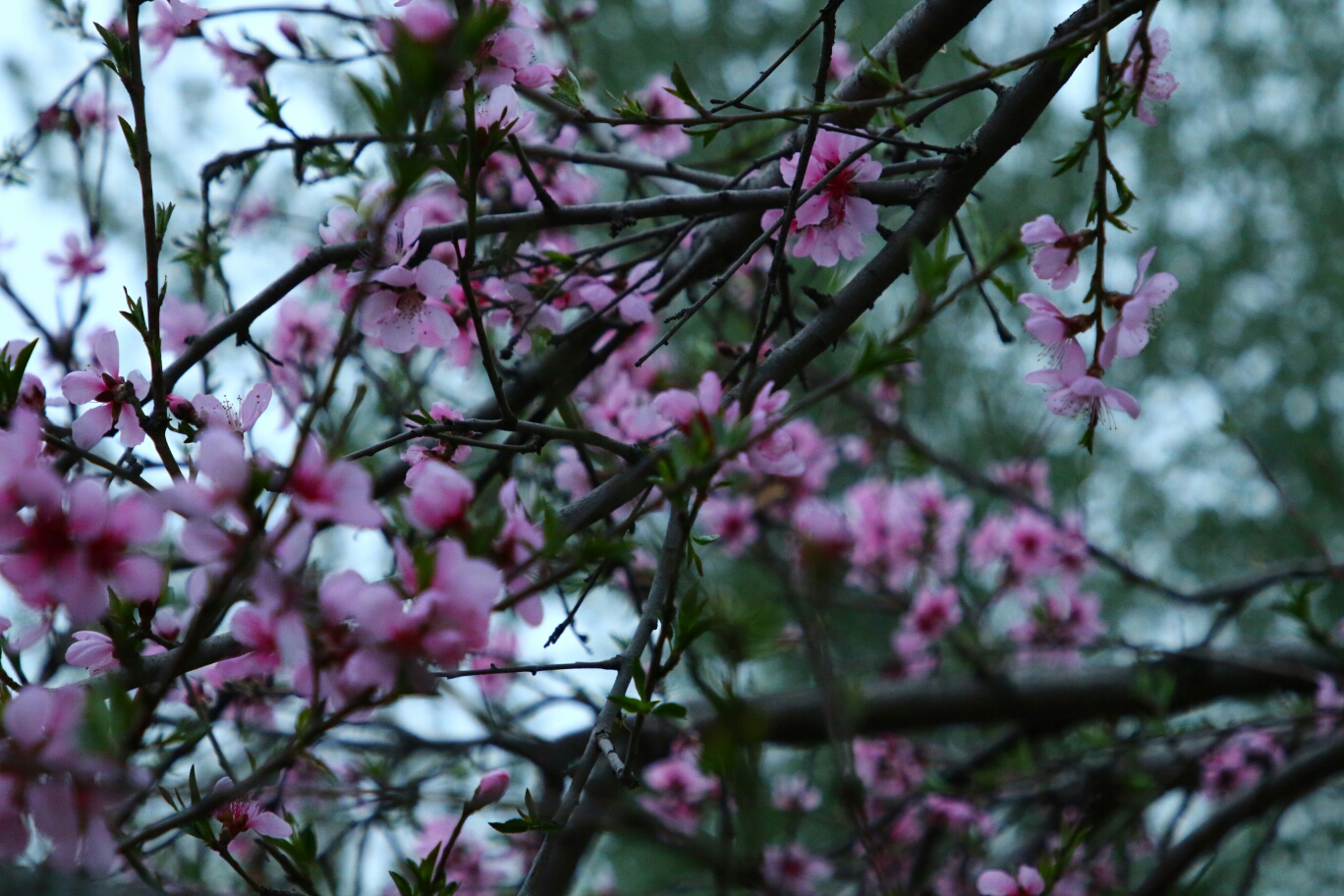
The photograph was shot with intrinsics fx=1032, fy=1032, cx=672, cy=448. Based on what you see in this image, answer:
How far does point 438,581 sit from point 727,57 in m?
6.53

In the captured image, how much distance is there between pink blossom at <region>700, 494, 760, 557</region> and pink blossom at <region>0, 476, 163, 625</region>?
6.93 ft

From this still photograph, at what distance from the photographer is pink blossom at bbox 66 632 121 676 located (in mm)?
938

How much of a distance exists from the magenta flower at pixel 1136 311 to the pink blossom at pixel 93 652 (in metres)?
1.04

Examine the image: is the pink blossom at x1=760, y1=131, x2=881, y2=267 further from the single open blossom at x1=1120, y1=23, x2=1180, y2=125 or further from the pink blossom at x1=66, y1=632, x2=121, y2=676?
the pink blossom at x1=66, y1=632, x2=121, y2=676

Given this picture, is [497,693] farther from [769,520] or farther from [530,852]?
[769,520]

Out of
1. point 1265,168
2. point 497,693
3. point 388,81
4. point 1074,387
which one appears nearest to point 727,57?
point 1265,168

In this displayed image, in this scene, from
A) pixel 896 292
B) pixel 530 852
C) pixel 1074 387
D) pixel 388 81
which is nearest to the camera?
pixel 388 81

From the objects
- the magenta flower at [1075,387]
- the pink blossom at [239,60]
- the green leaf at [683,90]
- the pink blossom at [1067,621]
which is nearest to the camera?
the green leaf at [683,90]

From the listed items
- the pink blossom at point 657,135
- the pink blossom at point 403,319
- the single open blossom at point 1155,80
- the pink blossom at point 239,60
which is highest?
the pink blossom at point 657,135

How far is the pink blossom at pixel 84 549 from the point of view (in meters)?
0.70

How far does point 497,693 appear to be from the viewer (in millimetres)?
2932

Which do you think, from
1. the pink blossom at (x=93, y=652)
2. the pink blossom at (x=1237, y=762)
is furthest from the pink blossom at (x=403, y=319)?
the pink blossom at (x=1237, y=762)

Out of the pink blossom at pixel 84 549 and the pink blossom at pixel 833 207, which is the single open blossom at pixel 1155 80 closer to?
the pink blossom at pixel 833 207

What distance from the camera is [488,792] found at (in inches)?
41.1
